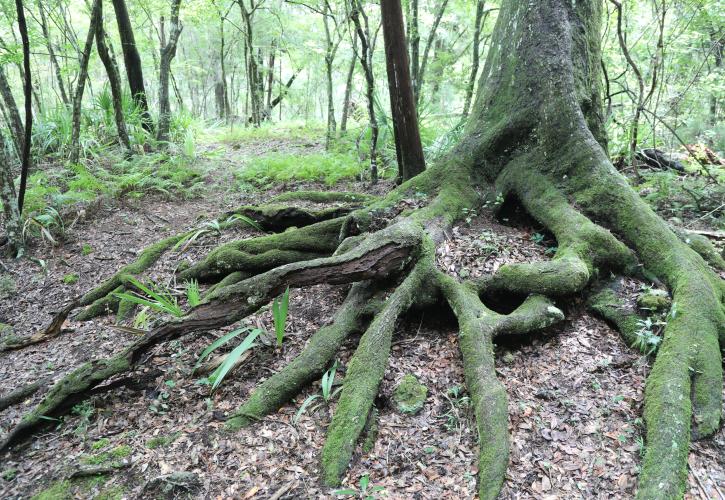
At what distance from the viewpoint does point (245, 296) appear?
3.82 metres

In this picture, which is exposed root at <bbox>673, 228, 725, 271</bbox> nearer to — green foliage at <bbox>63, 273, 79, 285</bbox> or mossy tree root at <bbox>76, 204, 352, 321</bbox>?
mossy tree root at <bbox>76, 204, 352, 321</bbox>

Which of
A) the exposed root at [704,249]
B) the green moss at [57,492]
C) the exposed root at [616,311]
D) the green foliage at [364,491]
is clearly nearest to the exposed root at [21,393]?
the green moss at [57,492]

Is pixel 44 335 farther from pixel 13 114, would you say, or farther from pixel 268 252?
pixel 13 114

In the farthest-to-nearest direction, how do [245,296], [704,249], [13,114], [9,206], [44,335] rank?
[13,114]
[9,206]
[44,335]
[704,249]
[245,296]

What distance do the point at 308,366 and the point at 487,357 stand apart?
4.68 ft

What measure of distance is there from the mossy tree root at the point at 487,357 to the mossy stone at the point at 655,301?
716 millimetres

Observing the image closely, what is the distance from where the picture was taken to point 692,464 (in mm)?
2732

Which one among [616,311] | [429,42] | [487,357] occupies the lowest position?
[487,357]

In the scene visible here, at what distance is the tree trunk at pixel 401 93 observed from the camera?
568cm

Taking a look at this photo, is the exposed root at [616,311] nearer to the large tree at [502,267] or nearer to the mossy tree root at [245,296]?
the large tree at [502,267]

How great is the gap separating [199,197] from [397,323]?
6.23 meters

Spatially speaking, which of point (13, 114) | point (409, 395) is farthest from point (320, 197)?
point (13, 114)

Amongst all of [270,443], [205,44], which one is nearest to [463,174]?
[270,443]

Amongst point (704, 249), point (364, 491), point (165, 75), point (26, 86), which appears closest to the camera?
point (364, 491)
